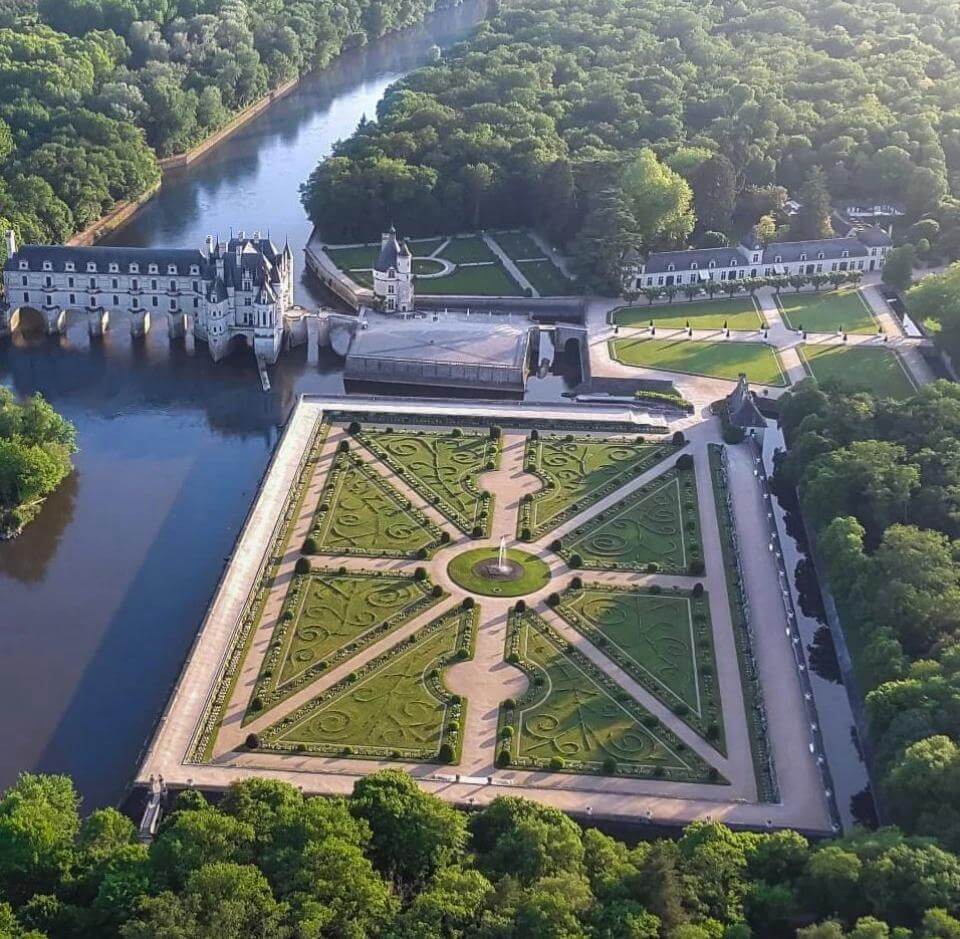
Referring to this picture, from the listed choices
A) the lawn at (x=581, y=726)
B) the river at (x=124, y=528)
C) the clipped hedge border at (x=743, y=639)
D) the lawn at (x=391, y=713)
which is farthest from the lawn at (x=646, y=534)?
the river at (x=124, y=528)

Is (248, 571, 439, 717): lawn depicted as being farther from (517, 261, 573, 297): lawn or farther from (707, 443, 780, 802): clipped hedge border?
(517, 261, 573, 297): lawn

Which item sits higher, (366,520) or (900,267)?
(900,267)

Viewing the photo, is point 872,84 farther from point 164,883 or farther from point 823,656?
point 164,883

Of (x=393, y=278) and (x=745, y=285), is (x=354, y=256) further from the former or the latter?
(x=745, y=285)

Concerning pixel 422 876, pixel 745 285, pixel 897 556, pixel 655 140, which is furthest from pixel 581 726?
pixel 655 140

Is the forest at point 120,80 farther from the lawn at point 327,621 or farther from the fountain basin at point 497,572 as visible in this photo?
the fountain basin at point 497,572

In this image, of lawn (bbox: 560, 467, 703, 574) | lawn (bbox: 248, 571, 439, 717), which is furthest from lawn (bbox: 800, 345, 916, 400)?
lawn (bbox: 248, 571, 439, 717)
